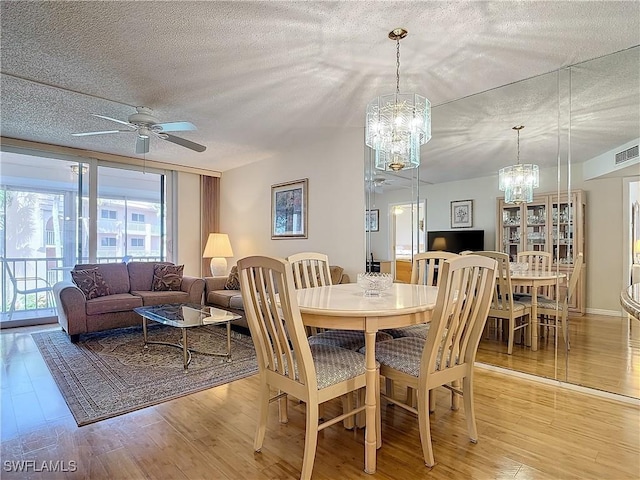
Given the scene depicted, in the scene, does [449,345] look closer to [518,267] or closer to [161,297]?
[518,267]

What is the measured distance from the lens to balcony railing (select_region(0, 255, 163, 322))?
4746 mm

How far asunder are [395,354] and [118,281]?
405 centimetres

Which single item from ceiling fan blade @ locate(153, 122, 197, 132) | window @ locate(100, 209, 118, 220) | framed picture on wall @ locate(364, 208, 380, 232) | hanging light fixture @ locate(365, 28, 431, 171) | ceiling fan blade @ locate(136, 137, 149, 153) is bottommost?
framed picture on wall @ locate(364, 208, 380, 232)

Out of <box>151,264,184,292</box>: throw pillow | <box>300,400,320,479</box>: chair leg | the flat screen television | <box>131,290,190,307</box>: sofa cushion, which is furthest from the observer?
<box>151,264,184,292</box>: throw pillow

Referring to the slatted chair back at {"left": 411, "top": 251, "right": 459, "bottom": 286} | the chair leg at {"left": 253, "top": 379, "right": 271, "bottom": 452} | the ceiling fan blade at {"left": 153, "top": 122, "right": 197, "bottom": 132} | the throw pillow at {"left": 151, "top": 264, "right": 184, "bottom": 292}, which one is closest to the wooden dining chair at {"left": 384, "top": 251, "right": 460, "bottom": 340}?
the slatted chair back at {"left": 411, "top": 251, "right": 459, "bottom": 286}

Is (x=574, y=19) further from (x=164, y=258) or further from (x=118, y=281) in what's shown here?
(x=164, y=258)

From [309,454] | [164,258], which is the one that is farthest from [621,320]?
[164,258]

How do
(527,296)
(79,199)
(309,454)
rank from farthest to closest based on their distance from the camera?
(79,199) < (527,296) < (309,454)

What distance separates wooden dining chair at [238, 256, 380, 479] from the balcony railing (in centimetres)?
465

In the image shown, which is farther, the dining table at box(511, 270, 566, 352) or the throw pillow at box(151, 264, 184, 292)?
the throw pillow at box(151, 264, 184, 292)

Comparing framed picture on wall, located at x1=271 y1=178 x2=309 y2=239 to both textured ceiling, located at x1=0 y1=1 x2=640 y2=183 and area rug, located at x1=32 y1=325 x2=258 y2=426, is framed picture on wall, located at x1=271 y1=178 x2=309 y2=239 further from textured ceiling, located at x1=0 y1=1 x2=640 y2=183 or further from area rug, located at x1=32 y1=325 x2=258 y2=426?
area rug, located at x1=32 y1=325 x2=258 y2=426

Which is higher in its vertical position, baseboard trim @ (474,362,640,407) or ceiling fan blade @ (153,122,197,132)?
ceiling fan blade @ (153,122,197,132)

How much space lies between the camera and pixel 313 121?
153 inches

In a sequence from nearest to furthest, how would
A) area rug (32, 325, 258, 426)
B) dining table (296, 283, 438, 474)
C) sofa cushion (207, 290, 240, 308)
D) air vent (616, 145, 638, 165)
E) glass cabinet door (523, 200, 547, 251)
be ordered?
dining table (296, 283, 438, 474), area rug (32, 325, 258, 426), air vent (616, 145, 638, 165), glass cabinet door (523, 200, 547, 251), sofa cushion (207, 290, 240, 308)
